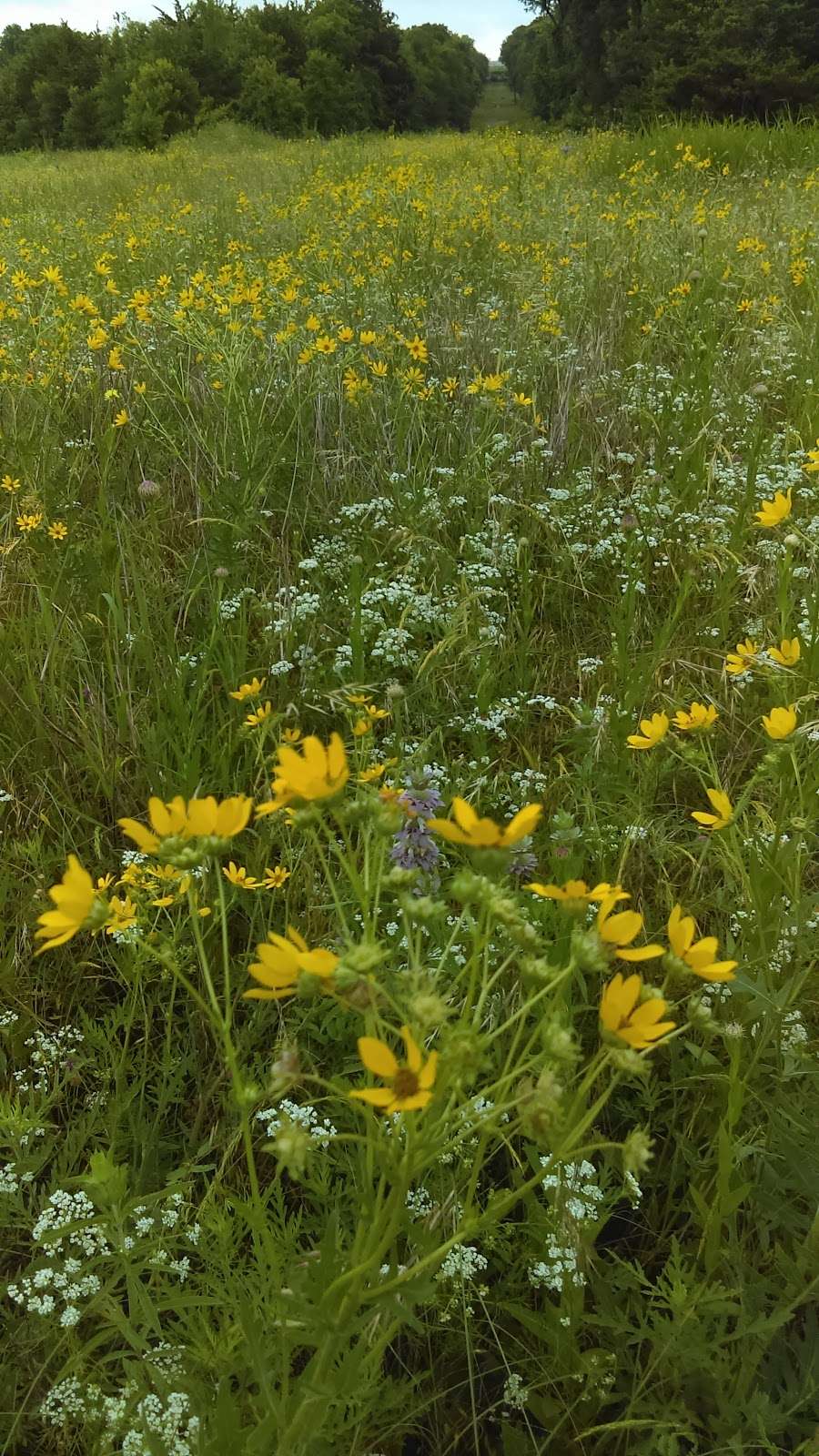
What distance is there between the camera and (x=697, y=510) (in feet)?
8.05

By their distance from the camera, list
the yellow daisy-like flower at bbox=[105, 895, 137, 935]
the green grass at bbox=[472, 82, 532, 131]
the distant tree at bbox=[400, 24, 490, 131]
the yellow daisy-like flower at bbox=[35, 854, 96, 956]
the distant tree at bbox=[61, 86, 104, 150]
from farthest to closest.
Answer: the green grass at bbox=[472, 82, 532, 131] < the distant tree at bbox=[400, 24, 490, 131] < the distant tree at bbox=[61, 86, 104, 150] < the yellow daisy-like flower at bbox=[105, 895, 137, 935] < the yellow daisy-like flower at bbox=[35, 854, 96, 956]

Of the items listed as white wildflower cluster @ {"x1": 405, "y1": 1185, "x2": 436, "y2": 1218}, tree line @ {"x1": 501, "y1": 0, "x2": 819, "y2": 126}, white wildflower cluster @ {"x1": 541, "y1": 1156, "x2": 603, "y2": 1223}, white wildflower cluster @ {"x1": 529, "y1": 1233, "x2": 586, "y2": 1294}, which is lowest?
white wildflower cluster @ {"x1": 405, "y1": 1185, "x2": 436, "y2": 1218}

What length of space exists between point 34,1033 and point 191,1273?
0.48 m

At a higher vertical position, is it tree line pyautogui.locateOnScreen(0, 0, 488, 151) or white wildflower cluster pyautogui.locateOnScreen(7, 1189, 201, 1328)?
tree line pyautogui.locateOnScreen(0, 0, 488, 151)

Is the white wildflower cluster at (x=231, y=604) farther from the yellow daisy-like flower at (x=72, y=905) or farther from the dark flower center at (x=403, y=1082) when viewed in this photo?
the dark flower center at (x=403, y=1082)

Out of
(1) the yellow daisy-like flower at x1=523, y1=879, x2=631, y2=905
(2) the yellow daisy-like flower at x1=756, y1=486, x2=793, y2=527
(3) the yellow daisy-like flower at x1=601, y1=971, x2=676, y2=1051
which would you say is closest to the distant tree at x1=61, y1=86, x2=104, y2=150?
(2) the yellow daisy-like flower at x1=756, y1=486, x2=793, y2=527

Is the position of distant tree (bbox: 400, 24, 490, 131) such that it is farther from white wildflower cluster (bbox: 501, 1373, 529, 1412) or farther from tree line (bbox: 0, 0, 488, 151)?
white wildflower cluster (bbox: 501, 1373, 529, 1412)

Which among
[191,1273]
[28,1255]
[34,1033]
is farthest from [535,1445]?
[34,1033]

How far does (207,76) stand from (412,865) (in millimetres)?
26008

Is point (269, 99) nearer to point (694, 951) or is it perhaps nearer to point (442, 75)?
point (442, 75)

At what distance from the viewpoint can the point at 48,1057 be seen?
4.28 feet

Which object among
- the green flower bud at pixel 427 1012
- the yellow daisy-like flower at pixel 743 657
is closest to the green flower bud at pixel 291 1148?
the green flower bud at pixel 427 1012

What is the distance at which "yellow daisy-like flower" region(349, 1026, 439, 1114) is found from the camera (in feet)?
1.95

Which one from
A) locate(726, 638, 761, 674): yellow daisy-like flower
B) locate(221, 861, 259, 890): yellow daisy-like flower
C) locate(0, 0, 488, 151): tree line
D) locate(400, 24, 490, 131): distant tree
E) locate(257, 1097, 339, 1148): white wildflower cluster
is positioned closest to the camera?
locate(257, 1097, 339, 1148): white wildflower cluster
